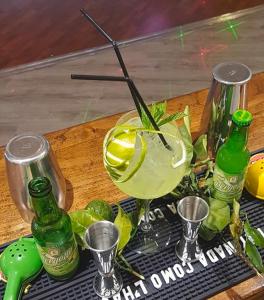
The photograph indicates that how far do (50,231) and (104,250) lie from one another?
0.12 m

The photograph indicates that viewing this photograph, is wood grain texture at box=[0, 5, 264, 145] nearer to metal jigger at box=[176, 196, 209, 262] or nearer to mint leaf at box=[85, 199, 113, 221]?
mint leaf at box=[85, 199, 113, 221]

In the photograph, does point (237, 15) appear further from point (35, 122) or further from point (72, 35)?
point (35, 122)

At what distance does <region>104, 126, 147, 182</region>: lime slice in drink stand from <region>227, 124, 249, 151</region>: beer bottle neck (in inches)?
7.5

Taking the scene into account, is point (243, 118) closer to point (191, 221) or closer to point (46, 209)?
point (191, 221)

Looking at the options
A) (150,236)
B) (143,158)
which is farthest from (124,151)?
(150,236)

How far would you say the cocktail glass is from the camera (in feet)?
2.41

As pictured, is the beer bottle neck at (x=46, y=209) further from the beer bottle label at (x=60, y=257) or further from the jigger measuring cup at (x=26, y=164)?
the jigger measuring cup at (x=26, y=164)

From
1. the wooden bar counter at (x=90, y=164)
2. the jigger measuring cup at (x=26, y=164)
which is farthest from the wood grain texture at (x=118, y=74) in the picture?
the jigger measuring cup at (x=26, y=164)

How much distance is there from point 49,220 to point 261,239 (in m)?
0.40

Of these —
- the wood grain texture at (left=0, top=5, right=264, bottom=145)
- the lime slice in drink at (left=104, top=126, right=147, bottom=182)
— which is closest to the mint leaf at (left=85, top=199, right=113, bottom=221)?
the lime slice in drink at (left=104, top=126, right=147, bottom=182)

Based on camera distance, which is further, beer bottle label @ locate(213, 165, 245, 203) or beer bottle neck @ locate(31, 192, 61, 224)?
beer bottle label @ locate(213, 165, 245, 203)

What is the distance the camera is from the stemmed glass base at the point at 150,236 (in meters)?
0.90

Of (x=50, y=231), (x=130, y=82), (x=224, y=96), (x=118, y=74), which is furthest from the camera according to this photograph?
(x=118, y=74)

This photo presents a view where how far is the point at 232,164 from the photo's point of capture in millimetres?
853
